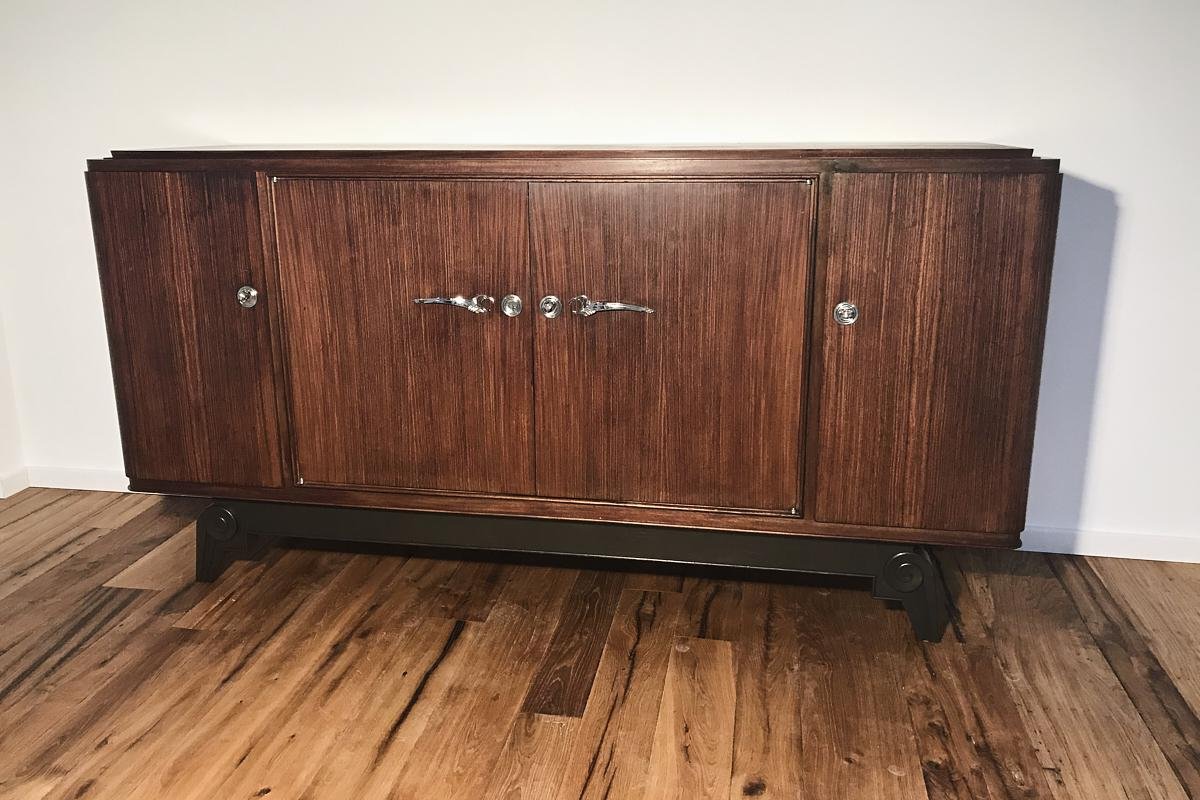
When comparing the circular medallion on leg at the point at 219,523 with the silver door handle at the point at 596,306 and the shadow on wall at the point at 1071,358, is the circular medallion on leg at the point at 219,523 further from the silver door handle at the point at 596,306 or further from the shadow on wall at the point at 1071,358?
the shadow on wall at the point at 1071,358

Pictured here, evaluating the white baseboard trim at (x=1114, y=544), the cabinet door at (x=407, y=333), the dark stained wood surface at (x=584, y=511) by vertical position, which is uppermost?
the cabinet door at (x=407, y=333)

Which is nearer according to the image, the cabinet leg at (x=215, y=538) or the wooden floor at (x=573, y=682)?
the wooden floor at (x=573, y=682)

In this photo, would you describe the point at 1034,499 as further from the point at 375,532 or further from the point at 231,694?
the point at 231,694

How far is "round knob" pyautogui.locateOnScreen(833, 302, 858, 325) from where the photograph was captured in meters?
1.36

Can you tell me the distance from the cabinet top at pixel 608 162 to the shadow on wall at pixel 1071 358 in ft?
1.23

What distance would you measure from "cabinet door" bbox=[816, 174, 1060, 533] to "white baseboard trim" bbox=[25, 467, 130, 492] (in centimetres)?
145

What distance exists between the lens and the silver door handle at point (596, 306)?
1.41 m

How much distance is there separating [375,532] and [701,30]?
0.97m

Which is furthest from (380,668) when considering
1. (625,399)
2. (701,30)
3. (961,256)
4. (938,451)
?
(701,30)

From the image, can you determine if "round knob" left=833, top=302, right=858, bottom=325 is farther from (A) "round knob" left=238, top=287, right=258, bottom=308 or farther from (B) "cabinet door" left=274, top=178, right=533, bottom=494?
(A) "round knob" left=238, top=287, right=258, bottom=308

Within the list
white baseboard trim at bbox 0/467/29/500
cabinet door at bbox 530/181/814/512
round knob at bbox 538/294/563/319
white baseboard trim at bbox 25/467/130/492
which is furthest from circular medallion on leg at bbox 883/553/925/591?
white baseboard trim at bbox 0/467/29/500

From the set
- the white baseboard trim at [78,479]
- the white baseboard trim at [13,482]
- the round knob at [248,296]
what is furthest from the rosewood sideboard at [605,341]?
the white baseboard trim at [13,482]

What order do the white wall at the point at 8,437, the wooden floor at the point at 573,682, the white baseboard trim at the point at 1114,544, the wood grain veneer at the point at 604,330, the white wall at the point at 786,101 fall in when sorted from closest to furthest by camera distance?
the wooden floor at the point at 573,682, the wood grain veneer at the point at 604,330, the white wall at the point at 786,101, the white baseboard trim at the point at 1114,544, the white wall at the point at 8,437

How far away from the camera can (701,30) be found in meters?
1.71
